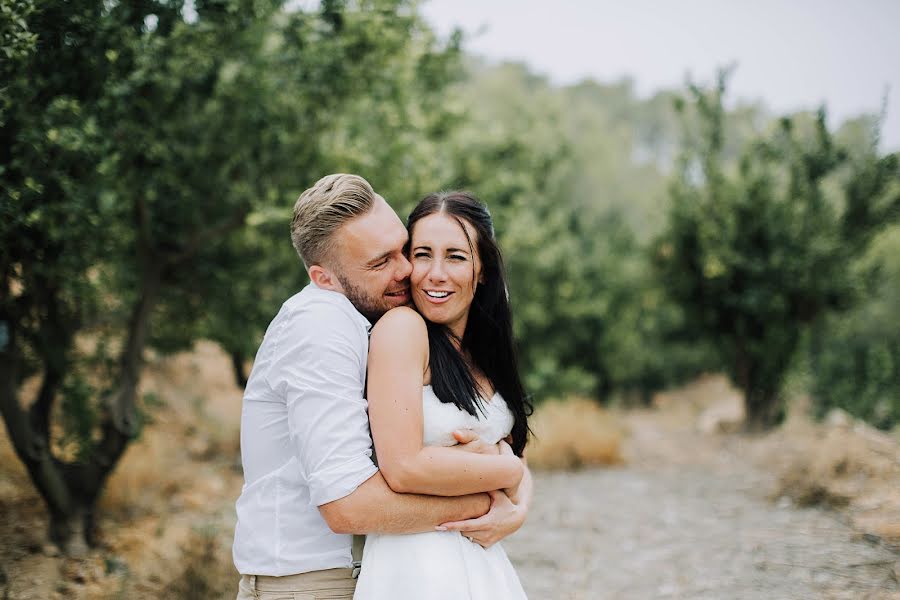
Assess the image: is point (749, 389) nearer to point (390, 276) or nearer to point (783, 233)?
point (783, 233)

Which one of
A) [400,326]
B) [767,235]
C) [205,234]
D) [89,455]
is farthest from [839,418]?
[400,326]

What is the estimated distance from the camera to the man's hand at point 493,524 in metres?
2.30

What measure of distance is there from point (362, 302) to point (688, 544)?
17.1ft

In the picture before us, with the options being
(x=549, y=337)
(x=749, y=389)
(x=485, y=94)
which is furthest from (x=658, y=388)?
(x=485, y=94)

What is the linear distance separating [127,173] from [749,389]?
10.7 metres

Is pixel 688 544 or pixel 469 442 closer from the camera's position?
pixel 469 442

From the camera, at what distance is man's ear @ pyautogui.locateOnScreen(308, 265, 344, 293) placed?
7.99ft

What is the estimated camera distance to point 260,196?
249 inches

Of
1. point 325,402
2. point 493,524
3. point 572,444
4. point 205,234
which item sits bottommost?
point 572,444

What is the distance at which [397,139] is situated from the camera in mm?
6863

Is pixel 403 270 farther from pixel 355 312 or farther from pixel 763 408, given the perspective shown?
Answer: pixel 763 408

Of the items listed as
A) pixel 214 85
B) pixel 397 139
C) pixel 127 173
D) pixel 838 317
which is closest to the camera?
pixel 127 173

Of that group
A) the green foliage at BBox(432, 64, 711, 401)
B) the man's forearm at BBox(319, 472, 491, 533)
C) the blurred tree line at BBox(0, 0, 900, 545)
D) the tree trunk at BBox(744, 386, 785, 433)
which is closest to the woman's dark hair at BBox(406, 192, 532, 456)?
the man's forearm at BBox(319, 472, 491, 533)

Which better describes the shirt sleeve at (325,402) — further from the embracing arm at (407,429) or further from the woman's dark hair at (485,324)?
the woman's dark hair at (485,324)
